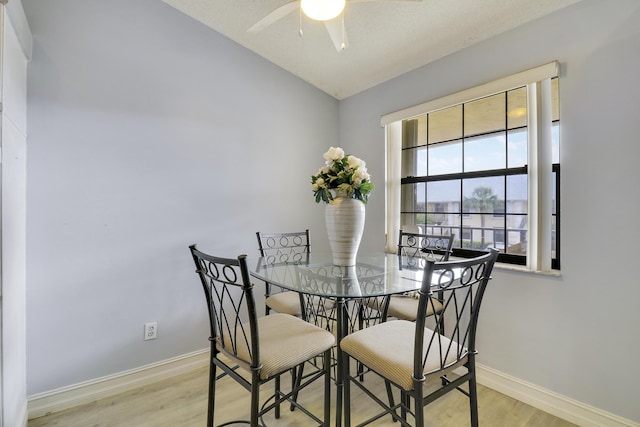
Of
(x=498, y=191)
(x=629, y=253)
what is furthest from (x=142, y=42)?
(x=629, y=253)

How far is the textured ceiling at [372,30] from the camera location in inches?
72.3

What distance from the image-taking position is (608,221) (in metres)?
1.54

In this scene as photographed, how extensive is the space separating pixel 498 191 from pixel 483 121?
0.55 m

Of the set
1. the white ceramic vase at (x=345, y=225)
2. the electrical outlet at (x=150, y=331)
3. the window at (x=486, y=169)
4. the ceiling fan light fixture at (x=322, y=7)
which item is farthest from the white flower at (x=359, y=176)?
the electrical outlet at (x=150, y=331)

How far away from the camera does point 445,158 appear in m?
2.42

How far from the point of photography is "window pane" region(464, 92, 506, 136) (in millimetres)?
2080

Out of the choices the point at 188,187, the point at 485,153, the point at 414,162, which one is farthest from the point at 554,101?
the point at 188,187

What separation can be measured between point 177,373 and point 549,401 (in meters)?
2.46

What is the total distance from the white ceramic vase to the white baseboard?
1.28 metres

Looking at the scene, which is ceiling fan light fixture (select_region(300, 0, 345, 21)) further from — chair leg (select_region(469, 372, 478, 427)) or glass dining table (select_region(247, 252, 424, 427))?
chair leg (select_region(469, 372, 478, 427))

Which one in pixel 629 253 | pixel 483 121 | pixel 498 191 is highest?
pixel 483 121

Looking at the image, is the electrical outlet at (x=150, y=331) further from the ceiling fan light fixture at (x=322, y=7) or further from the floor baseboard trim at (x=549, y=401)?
the floor baseboard trim at (x=549, y=401)

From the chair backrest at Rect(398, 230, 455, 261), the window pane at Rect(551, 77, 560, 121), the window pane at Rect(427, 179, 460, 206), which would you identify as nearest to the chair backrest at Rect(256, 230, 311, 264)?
the chair backrest at Rect(398, 230, 455, 261)

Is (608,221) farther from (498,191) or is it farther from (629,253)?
(498,191)
